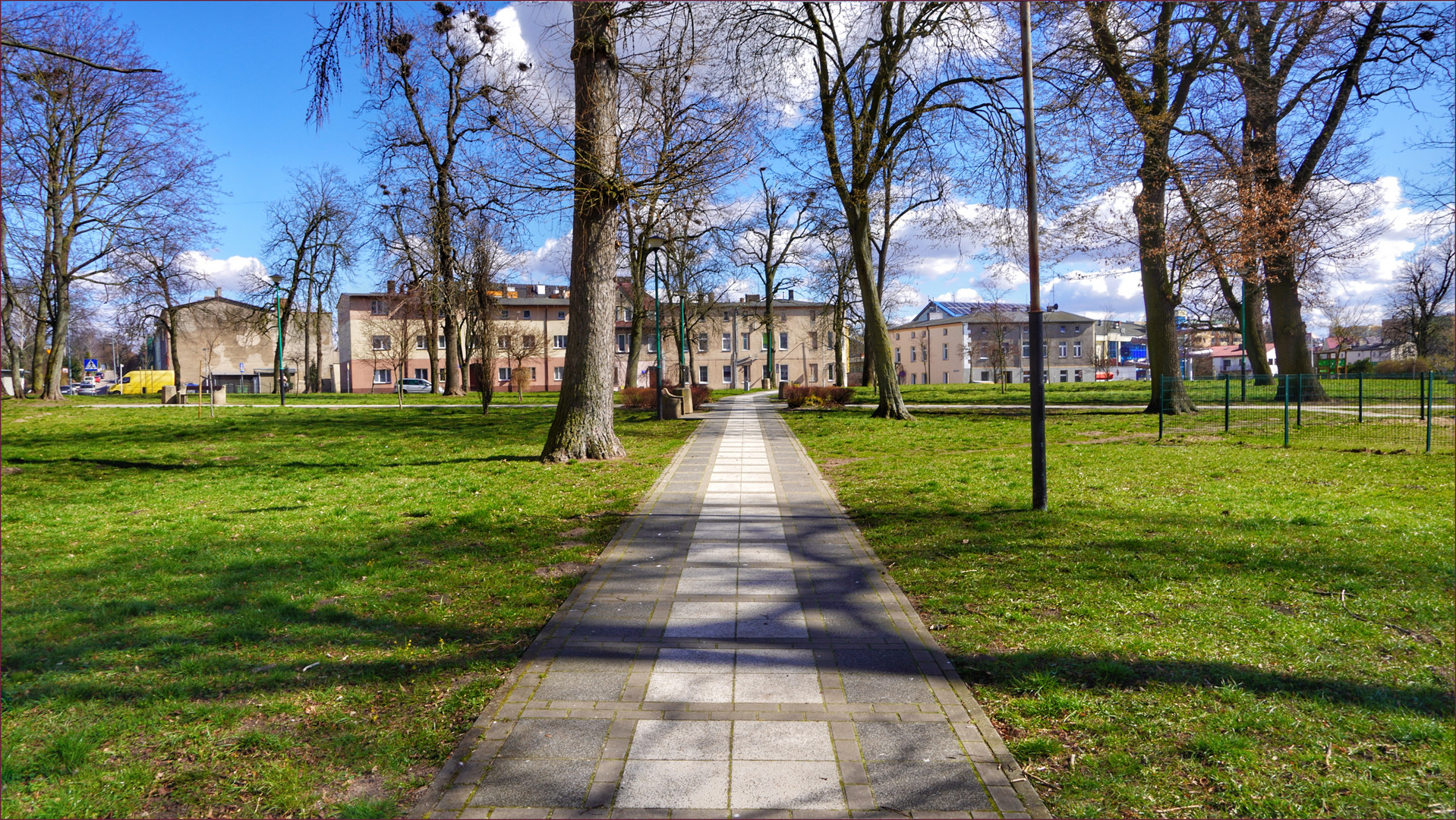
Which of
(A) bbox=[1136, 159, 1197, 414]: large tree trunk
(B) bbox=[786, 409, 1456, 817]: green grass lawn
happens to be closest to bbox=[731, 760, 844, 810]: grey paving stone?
(B) bbox=[786, 409, 1456, 817]: green grass lawn

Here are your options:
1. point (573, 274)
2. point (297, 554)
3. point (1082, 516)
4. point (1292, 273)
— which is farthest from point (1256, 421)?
point (297, 554)

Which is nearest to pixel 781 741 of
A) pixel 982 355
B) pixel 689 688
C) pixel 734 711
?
pixel 734 711

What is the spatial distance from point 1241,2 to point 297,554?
15.1m

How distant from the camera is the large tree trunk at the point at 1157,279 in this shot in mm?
18891

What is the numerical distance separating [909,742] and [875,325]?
1869cm

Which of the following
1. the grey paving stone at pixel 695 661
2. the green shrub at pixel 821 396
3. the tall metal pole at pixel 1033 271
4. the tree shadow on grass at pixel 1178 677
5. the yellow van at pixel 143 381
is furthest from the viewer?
the yellow van at pixel 143 381

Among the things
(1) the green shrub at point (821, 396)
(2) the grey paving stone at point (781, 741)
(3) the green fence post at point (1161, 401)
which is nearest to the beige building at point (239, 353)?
(1) the green shrub at point (821, 396)

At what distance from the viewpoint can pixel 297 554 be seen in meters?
6.63

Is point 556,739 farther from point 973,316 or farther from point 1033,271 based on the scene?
point 973,316

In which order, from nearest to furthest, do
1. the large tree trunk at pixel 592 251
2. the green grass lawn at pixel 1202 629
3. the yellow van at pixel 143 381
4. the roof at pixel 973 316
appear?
the green grass lawn at pixel 1202 629 → the large tree trunk at pixel 592 251 → the yellow van at pixel 143 381 → the roof at pixel 973 316

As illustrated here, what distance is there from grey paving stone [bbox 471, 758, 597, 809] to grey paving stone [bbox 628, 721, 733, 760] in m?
0.24

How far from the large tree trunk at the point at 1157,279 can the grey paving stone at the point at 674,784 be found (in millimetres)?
17118

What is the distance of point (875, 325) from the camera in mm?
21375

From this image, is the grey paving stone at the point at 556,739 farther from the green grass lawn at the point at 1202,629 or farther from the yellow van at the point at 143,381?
the yellow van at the point at 143,381
